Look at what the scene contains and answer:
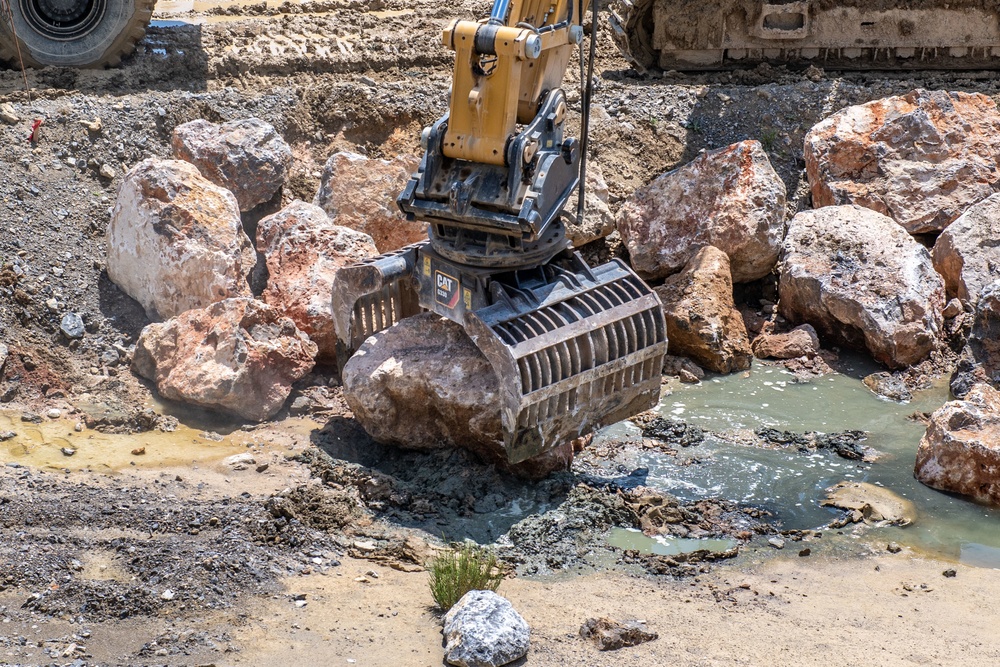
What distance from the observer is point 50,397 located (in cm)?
820

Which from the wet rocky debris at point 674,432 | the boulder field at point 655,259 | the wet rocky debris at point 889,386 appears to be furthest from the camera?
the wet rocky debris at point 889,386

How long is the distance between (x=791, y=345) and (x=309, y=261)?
3701 mm

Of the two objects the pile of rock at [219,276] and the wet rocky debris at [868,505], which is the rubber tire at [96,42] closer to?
Result: the pile of rock at [219,276]

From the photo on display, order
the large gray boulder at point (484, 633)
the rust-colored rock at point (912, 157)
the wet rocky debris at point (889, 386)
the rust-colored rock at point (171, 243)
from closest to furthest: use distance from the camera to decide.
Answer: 1. the large gray boulder at point (484, 633)
2. the rust-colored rock at point (171, 243)
3. the wet rocky debris at point (889, 386)
4. the rust-colored rock at point (912, 157)

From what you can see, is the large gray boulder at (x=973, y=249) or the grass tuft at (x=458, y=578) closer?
the grass tuft at (x=458, y=578)

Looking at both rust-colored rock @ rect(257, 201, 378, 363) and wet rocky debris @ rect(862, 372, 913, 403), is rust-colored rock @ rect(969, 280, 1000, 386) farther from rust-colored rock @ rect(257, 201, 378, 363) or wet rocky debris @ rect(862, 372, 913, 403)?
rust-colored rock @ rect(257, 201, 378, 363)

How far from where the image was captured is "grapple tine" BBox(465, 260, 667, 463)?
701cm

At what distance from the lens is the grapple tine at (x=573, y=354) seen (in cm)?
701

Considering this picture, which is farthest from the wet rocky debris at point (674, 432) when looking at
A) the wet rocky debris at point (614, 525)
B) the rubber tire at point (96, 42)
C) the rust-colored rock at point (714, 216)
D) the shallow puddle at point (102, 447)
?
the rubber tire at point (96, 42)

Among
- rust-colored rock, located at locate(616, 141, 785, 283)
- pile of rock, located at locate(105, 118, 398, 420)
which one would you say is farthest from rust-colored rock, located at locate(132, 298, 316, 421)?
rust-colored rock, located at locate(616, 141, 785, 283)

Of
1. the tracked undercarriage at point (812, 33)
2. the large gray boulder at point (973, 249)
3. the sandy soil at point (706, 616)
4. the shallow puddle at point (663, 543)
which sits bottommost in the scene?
the shallow puddle at point (663, 543)

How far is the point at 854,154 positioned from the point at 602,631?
5.91 m

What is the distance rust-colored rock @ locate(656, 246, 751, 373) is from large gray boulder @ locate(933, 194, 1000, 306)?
5.80 feet

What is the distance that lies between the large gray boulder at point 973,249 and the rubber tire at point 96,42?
24.2 feet
